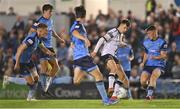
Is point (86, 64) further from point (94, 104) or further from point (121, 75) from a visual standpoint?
point (121, 75)

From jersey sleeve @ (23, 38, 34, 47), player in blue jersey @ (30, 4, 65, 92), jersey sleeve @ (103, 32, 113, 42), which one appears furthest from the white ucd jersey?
jersey sleeve @ (23, 38, 34, 47)

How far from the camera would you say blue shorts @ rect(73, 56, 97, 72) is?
831 inches

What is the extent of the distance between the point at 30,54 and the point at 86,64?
199cm

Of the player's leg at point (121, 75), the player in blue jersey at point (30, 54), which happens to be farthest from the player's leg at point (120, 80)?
the player in blue jersey at point (30, 54)

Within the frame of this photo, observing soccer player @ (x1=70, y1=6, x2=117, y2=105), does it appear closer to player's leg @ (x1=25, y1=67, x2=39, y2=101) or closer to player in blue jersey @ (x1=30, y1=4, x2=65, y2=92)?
player in blue jersey @ (x1=30, y1=4, x2=65, y2=92)

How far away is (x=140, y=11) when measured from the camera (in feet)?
119

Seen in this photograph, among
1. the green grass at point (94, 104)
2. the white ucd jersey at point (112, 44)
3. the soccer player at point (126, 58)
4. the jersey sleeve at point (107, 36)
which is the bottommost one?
the green grass at point (94, 104)

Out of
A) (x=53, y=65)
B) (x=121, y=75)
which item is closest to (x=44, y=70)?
(x=53, y=65)

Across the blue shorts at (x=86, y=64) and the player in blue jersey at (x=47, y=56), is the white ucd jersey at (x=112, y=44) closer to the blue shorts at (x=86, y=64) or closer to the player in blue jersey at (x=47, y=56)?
the blue shorts at (x=86, y=64)

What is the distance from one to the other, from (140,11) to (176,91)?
870cm

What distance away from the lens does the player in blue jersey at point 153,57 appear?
22766mm

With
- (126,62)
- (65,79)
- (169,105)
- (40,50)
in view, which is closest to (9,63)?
(65,79)

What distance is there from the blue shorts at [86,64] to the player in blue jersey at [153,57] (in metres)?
2.30

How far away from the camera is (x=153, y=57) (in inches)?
904
